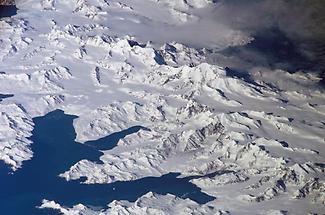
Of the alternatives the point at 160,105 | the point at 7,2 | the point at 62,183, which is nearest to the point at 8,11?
the point at 7,2

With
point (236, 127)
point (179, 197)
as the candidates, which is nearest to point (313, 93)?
point (236, 127)

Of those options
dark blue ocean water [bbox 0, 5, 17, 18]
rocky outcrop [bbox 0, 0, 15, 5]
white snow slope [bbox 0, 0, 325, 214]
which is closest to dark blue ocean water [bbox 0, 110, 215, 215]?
white snow slope [bbox 0, 0, 325, 214]

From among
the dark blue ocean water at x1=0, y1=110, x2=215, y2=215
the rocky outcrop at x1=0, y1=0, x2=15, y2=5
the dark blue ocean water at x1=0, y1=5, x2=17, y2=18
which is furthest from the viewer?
the dark blue ocean water at x1=0, y1=5, x2=17, y2=18

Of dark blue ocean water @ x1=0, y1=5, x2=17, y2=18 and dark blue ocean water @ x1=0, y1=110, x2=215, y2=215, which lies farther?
dark blue ocean water @ x1=0, y1=5, x2=17, y2=18

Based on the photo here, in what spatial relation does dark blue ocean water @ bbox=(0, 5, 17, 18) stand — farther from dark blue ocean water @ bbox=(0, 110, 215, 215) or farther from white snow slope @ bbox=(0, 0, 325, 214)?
dark blue ocean water @ bbox=(0, 110, 215, 215)

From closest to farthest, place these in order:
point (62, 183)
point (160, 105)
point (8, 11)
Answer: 1. point (62, 183)
2. point (160, 105)
3. point (8, 11)

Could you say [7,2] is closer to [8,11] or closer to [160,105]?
[8,11]
